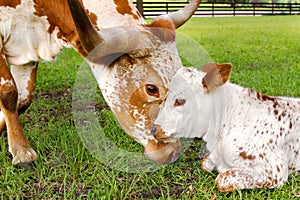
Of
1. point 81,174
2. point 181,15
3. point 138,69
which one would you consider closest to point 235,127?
point 138,69

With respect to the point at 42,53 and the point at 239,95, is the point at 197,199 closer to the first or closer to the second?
the point at 239,95

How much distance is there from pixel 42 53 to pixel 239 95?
1668 mm

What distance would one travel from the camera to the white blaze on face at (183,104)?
295 centimetres

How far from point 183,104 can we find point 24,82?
1796 millimetres

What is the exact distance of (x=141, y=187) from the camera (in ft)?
10.2

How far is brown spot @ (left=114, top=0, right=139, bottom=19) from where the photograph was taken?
130 inches

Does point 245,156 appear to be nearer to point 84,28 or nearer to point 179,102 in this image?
point 179,102

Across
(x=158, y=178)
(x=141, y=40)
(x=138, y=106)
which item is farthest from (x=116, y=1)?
(x=158, y=178)

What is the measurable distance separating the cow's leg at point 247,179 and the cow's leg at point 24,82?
77.5 inches

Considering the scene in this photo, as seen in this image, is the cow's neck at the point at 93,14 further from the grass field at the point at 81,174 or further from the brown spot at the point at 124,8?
the grass field at the point at 81,174

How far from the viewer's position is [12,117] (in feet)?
12.1

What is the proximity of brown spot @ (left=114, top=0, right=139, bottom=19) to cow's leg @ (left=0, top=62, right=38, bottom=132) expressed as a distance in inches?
48.0

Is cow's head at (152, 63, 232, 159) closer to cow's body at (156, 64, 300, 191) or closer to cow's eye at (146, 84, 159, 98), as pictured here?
cow's body at (156, 64, 300, 191)

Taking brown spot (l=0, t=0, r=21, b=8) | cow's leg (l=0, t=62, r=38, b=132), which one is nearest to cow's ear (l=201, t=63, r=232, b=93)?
brown spot (l=0, t=0, r=21, b=8)
